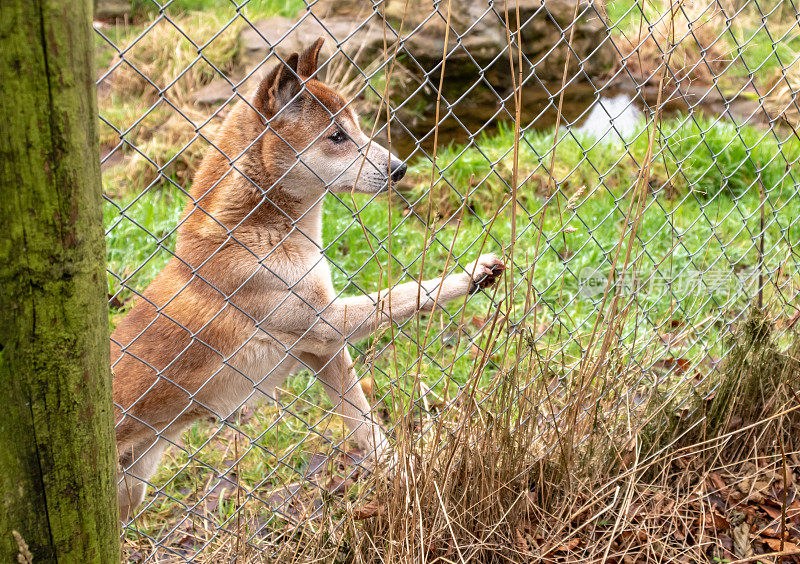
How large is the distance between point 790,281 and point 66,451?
3300mm

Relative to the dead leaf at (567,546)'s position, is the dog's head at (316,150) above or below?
above

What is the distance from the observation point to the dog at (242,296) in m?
2.98

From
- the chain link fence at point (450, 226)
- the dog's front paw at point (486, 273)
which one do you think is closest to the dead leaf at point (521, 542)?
the chain link fence at point (450, 226)

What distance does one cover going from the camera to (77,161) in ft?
4.36

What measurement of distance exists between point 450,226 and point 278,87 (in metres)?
2.94

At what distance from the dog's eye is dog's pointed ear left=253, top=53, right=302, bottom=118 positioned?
1.18 ft

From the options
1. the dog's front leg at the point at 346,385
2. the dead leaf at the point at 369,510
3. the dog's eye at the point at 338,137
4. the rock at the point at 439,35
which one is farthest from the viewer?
the rock at the point at 439,35

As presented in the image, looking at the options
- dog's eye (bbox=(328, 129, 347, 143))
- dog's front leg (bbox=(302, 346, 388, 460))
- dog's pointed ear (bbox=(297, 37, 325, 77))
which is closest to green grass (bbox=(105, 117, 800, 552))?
dog's front leg (bbox=(302, 346, 388, 460))

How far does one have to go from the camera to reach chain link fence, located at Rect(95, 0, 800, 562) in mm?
2422

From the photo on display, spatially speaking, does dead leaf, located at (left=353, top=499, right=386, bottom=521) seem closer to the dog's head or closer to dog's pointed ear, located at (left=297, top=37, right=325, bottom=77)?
the dog's head

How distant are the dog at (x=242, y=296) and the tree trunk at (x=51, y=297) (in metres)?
1.38

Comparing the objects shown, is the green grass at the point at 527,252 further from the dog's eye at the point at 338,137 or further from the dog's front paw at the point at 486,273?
the dog's eye at the point at 338,137

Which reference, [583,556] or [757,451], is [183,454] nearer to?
[583,556]

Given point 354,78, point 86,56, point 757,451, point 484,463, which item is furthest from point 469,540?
point 354,78
